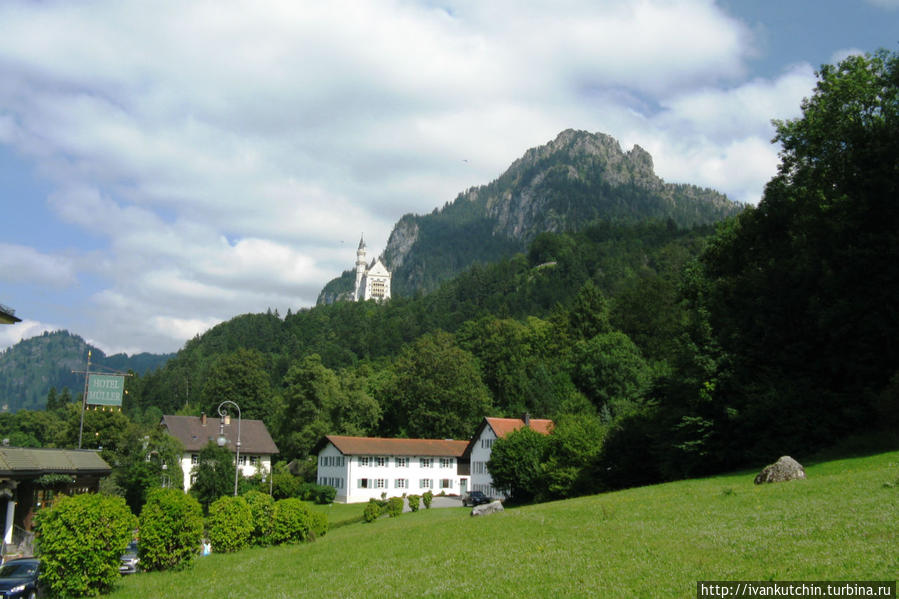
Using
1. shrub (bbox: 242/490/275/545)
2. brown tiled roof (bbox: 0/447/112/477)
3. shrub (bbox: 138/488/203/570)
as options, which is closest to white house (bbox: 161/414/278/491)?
brown tiled roof (bbox: 0/447/112/477)

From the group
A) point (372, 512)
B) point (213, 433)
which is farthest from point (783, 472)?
point (213, 433)

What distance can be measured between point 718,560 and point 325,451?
6185 centimetres

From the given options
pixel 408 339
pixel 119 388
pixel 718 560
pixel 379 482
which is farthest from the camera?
pixel 408 339

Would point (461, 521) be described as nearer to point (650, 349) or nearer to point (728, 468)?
point (728, 468)

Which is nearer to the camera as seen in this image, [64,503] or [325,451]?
[64,503]

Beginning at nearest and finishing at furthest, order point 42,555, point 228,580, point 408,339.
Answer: point 42,555
point 228,580
point 408,339

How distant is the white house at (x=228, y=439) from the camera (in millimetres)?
71375

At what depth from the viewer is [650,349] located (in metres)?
93.2

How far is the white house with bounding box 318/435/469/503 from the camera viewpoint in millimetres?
67125

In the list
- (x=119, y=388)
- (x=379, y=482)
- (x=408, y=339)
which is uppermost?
(x=408, y=339)

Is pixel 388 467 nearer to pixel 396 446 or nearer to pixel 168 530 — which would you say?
pixel 396 446

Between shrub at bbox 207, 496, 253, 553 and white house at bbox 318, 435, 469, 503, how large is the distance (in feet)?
137

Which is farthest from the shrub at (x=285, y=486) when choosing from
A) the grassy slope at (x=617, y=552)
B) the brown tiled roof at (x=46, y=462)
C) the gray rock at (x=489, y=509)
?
the grassy slope at (x=617, y=552)

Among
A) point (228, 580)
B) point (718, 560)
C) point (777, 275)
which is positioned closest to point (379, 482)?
point (777, 275)
